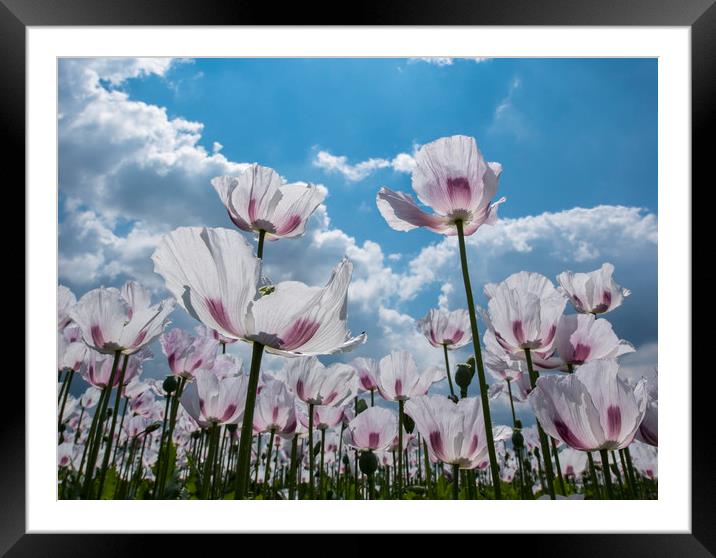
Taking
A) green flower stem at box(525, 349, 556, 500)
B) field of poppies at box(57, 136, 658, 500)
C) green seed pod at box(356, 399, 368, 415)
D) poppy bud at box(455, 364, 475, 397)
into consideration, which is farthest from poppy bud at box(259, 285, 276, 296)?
green seed pod at box(356, 399, 368, 415)

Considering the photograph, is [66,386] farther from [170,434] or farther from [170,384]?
[170,434]

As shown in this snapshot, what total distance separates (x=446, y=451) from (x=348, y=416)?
62cm

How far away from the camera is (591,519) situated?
A: 1.29 m

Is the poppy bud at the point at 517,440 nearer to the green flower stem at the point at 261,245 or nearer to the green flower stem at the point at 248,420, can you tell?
the green flower stem at the point at 261,245

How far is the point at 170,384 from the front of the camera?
5.26ft

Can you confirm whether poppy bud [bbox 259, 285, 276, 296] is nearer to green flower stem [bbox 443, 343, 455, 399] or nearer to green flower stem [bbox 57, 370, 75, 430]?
green flower stem [bbox 443, 343, 455, 399]

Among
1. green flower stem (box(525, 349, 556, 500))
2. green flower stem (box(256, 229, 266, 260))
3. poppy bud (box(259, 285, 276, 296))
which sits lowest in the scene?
green flower stem (box(525, 349, 556, 500))

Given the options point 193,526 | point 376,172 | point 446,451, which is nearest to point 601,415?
point 446,451

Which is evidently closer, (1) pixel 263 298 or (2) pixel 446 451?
(1) pixel 263 298

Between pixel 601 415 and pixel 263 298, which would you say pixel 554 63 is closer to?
pixel 601 415

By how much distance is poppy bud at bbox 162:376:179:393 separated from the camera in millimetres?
1598

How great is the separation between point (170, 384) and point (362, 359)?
53 cm
